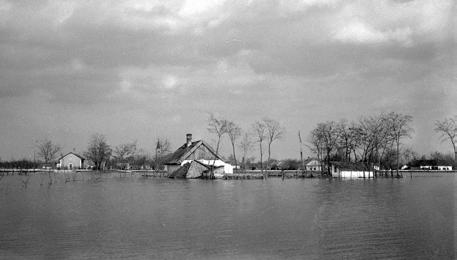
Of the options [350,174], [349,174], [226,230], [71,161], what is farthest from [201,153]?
[226,230]

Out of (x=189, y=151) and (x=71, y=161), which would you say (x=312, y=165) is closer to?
(x=189, y=151)

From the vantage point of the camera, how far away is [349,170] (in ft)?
257

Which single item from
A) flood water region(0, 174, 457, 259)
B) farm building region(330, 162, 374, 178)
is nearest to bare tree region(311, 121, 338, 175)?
farm building region(330, 162, 374, 178)

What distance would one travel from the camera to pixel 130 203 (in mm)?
31047

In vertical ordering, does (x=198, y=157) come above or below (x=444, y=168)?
above

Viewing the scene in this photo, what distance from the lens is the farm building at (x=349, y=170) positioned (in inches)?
3054

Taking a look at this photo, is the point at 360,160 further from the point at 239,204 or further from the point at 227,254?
the point at 227,254

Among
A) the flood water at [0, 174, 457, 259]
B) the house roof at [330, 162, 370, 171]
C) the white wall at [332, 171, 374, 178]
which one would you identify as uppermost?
the house roof at [330, 162, 370, 171]

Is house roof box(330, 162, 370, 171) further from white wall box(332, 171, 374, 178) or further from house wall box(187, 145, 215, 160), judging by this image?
house wall box(187, 145, 215, 160)

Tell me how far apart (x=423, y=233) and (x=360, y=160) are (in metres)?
71.4

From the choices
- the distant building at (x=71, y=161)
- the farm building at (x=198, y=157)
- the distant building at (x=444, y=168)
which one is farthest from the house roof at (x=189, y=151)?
the distant building at (x=444, y=168)

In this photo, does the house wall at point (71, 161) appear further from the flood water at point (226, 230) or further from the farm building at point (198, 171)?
the flood water at point (226, 230)

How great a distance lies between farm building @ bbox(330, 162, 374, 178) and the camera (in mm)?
77562

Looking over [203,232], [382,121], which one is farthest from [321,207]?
[382,121]
